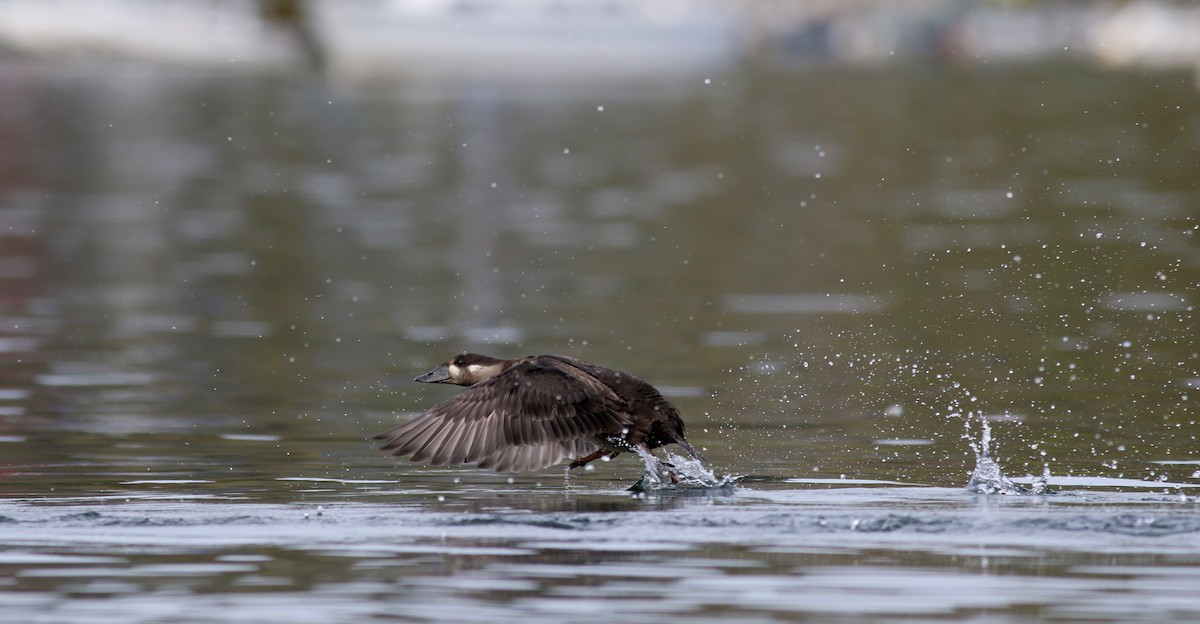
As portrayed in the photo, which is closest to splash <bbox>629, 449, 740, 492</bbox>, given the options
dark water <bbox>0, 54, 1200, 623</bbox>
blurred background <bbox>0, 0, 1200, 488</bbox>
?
dark water <bbox>0, 54, 1200, 623</bbox>

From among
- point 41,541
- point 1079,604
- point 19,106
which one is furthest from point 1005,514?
point 19,106

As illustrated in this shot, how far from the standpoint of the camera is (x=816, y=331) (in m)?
16.7

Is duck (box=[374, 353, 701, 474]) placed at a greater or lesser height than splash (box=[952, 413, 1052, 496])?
greater

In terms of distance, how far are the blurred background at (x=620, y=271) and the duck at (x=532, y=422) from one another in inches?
34.9

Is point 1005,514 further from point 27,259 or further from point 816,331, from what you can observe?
point 27,259

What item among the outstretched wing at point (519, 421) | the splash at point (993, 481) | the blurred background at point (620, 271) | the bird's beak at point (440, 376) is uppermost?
the blurred background at point (620, 271)

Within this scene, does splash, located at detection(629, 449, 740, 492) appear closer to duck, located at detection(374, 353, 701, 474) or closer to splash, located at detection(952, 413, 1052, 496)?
duck, located at detection(374, 353, 701, 474)

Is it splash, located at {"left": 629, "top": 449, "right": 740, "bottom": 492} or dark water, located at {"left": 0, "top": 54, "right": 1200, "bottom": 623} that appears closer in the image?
dark water, located at {"left": 0, "top": 54, "right": 1200, "bottom": 623}

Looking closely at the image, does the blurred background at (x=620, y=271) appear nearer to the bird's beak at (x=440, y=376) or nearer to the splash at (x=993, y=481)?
the splash at (x=993, y=481)

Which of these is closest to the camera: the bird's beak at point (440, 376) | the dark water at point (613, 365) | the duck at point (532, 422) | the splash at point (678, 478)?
the dark water at point (613, 365)

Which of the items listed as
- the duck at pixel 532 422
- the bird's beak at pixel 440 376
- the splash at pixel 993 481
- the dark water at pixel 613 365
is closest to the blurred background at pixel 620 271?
the dark water at pixel 613 365

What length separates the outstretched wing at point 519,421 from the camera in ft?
32.9

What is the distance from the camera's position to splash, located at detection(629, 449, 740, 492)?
10281 mm

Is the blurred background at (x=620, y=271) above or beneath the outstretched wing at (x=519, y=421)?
above
